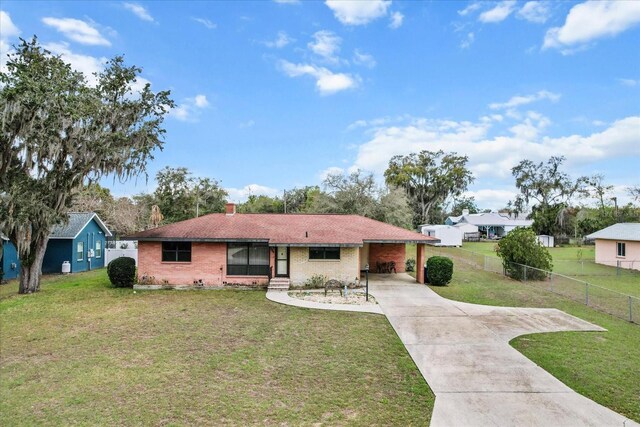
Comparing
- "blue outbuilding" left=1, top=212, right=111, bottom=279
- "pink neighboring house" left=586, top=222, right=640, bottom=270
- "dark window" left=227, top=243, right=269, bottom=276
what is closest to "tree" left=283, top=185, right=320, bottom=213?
"blue outbuilding" left=1, top=212, right=111, bottom=279

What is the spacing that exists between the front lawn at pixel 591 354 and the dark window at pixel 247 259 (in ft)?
28.8

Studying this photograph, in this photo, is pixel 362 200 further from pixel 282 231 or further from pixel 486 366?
pixel 486 366

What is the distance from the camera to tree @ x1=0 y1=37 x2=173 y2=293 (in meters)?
14.0

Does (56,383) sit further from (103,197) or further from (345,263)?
(103,197)

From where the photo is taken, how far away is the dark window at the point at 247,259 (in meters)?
18.2

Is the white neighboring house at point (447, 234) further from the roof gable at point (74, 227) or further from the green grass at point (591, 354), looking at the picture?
the roof gable at point (74, 227)

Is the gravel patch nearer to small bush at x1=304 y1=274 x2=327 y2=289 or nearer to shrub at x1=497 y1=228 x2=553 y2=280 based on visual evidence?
small bush at x1=304 y1=274 x2=327 y2=289

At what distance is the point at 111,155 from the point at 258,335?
11.5 metres

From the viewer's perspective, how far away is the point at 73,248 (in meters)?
24.3

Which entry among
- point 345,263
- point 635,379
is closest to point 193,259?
point 345,263

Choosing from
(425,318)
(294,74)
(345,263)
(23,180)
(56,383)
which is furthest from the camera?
(294,74)

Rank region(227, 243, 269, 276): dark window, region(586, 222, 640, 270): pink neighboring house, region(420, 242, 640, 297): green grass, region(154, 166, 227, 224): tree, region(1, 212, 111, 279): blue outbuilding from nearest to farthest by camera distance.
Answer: region(227, 243, 269, 276): dark window < region(420, 242, 640, 297): green grass < region(1, 212, 111, 279): blue outbuilding < region(586, 222, 640, 270): pink neighboring house < region(154, 166, 227, 224): tree

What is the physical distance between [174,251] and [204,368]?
432 inches

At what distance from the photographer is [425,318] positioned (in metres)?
12.3
